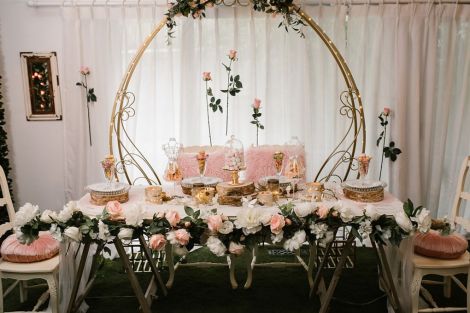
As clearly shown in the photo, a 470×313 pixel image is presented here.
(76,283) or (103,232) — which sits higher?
(103,232)

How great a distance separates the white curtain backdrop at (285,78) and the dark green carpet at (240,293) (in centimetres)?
104

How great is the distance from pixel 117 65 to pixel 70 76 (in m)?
0.41

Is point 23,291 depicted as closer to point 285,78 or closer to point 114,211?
point 114,211

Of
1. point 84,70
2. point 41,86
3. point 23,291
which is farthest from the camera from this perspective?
point 41,86

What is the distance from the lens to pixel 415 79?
3.82 m

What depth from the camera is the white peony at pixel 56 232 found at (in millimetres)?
2199

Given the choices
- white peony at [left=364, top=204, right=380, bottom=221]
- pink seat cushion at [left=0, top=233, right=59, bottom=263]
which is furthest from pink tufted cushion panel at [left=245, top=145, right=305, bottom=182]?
pink seat cushion at [left=0, top=233, right=59, bottom=263]

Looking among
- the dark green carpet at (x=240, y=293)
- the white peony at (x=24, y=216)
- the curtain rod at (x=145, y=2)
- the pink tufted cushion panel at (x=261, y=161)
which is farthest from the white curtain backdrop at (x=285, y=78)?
the white peony at (x=24, y=216)

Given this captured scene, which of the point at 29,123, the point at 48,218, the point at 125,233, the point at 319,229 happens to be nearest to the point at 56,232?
the point at 48,218

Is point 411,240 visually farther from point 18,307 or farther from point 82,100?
point 82,100

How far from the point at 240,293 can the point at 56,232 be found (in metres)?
1.40

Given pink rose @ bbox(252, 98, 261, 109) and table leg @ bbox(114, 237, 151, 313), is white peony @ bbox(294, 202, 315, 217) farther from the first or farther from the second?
pink rose @ bbox(252, 98, 261, 109)

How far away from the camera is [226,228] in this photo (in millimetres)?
2199

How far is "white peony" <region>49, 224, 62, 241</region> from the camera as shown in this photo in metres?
2.20
